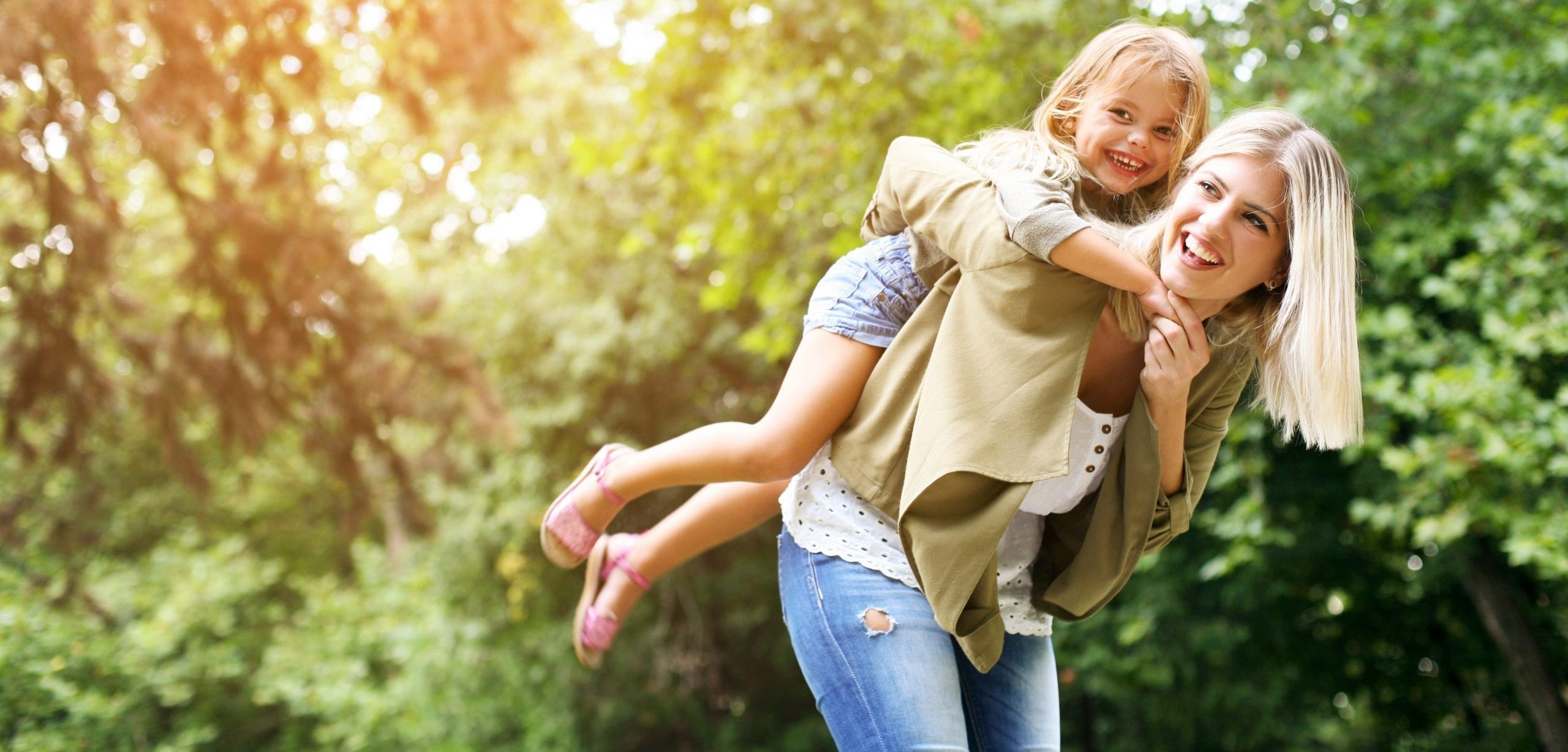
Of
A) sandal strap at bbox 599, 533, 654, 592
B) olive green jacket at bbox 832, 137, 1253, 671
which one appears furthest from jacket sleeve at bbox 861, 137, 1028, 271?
sandal strap at bbox 599, 533, 654, 592

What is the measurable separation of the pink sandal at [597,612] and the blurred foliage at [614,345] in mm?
2379

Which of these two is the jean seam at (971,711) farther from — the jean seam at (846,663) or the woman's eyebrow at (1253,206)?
the woman's eyebrow at (1253,206)

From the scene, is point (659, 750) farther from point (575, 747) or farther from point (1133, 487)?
point (1133, 487)

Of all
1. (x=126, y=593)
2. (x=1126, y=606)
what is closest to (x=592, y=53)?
Result: (x=126, y=593)

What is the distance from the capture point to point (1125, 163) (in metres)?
1.55

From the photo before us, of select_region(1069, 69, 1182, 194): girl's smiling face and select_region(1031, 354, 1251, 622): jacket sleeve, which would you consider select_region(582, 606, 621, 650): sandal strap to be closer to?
select_region(1031, 354, 1251, 622): jacket sleeve

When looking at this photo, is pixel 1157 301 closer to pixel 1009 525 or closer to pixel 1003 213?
pixel 1003 213

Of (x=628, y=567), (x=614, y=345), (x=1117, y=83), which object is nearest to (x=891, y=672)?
(x=628, y=567)

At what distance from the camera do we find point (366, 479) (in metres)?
4.84

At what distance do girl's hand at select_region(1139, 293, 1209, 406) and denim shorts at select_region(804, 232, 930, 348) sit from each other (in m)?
0.31

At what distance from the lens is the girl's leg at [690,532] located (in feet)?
5.77

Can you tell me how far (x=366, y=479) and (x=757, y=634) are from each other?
3871mm

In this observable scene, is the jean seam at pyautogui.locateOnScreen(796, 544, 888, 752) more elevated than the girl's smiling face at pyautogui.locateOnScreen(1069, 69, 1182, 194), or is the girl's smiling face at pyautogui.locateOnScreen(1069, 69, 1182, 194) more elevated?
the girl's smiling face at pyautogui.locateOnScreen(1069, 69, 1182, 194)

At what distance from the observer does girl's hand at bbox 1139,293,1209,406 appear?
4.32 feet
